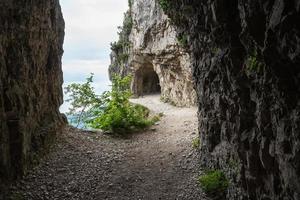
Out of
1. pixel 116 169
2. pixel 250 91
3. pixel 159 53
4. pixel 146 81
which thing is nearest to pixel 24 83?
pixel 116 169

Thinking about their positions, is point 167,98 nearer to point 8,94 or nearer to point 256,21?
point 8,94

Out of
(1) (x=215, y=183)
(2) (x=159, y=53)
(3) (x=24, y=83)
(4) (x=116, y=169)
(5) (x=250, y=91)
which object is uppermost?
(2) (x=159, y=53)

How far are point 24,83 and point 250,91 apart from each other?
23.3 feet

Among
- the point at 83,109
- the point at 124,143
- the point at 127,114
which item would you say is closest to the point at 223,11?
the point at 124,143

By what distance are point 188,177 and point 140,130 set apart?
6.52m

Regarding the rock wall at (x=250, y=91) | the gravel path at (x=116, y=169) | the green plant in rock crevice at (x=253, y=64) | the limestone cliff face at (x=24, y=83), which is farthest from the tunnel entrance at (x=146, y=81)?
the green plant in rock crevice at (x=253, y=64)

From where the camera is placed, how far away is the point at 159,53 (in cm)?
2436

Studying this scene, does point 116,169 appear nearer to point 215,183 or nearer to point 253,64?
point 215,183

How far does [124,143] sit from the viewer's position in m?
14.6

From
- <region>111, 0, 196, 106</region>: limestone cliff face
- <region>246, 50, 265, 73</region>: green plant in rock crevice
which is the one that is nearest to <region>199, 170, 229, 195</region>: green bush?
<region>246, 50, 265, 73</region>: green plant in rock crevice

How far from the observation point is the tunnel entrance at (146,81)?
3159cm

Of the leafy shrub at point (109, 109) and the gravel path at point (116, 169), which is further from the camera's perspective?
the leafy shrub at point (109, 109)

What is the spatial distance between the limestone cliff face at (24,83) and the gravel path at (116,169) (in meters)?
0.71

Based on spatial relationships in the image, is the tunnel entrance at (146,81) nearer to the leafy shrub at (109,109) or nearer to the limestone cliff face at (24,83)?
the leafy shrub at (109,109)
